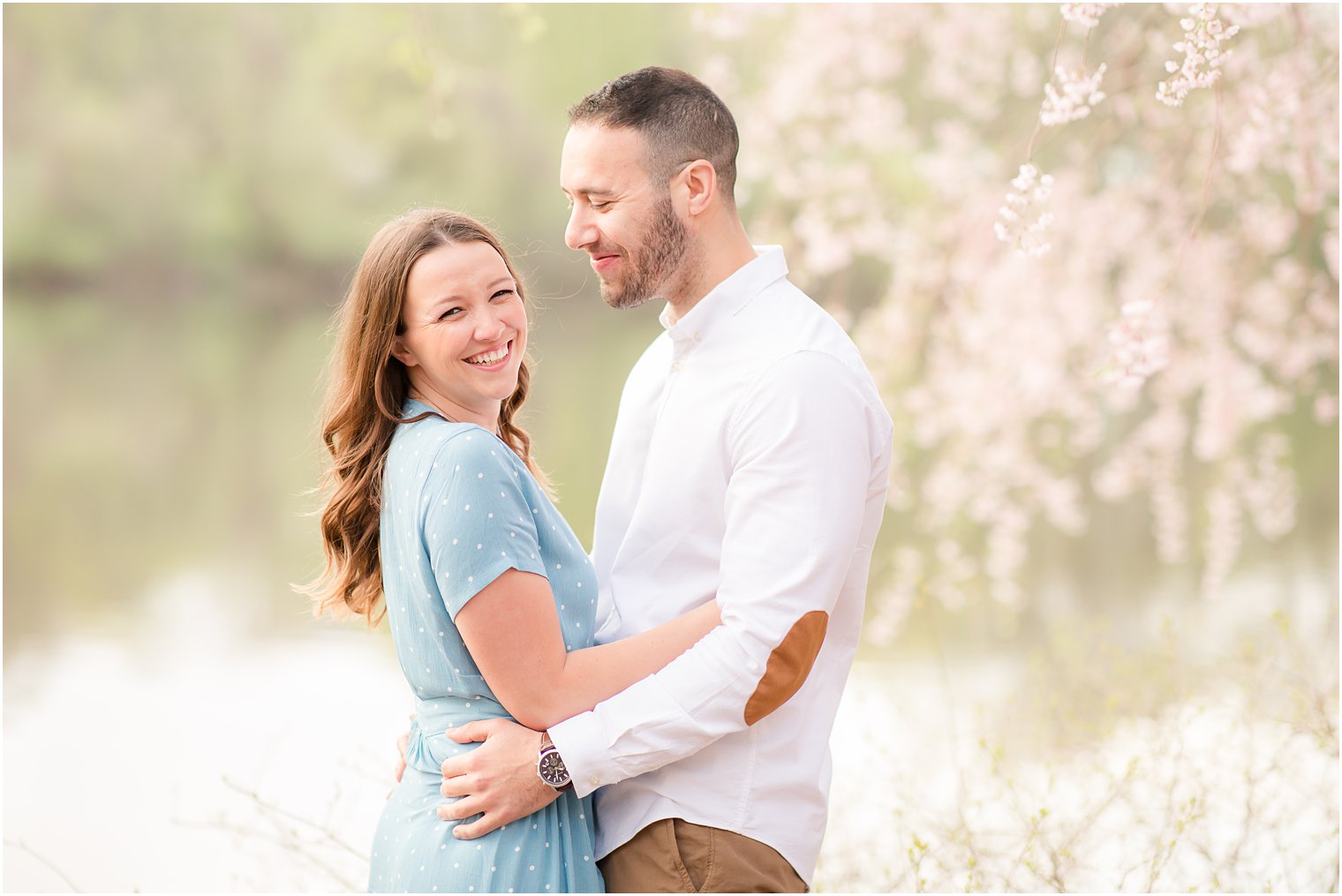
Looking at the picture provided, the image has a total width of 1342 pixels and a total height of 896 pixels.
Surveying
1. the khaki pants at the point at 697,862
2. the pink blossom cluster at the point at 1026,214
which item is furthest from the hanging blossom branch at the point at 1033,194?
the khaki pants at the point at 697,862

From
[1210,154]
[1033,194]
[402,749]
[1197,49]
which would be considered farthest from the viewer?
[1210,154]

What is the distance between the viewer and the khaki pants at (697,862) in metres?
1.61

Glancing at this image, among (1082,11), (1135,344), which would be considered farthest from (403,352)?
(1135,344)

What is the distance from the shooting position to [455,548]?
1501 mm

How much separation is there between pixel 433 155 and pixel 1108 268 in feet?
45.6

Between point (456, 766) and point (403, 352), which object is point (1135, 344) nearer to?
point (403, 352)

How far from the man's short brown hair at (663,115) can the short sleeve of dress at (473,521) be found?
0.51 meters

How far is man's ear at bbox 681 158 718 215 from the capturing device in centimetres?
176

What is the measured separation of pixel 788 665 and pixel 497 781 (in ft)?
1.34

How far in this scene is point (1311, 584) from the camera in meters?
6.68

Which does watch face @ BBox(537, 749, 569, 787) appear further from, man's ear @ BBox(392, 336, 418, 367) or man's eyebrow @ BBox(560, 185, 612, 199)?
man's eyebrow @ BBox(560, 185, 612, 199)

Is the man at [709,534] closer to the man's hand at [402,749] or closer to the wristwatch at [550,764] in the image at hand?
the wristwatch at [550,764]

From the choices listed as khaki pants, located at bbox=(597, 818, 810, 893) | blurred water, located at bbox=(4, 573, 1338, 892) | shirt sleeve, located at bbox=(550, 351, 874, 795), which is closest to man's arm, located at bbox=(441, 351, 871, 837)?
shirt sleeve, located at bbox=(550, 351, 874, 795)

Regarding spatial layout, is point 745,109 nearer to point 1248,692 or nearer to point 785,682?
point 1248,692
